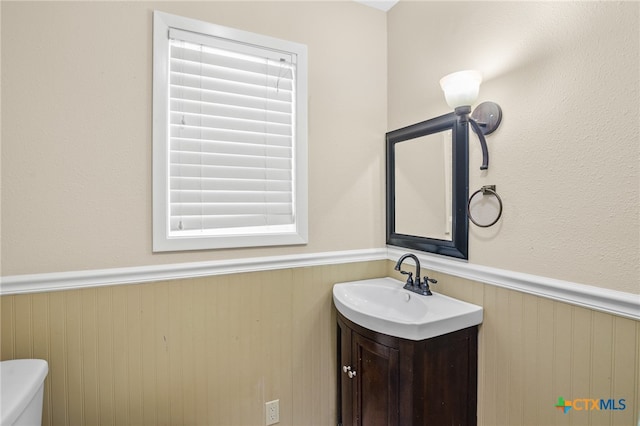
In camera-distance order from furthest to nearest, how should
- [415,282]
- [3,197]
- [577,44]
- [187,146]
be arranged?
1. [415,282]
2. [187,146]
3. [3,197]
4. [577,44]

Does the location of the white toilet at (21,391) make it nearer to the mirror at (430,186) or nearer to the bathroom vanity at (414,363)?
the bathroom vanity at (414,363)

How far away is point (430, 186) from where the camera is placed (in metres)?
1.61

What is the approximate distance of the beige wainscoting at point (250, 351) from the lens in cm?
104

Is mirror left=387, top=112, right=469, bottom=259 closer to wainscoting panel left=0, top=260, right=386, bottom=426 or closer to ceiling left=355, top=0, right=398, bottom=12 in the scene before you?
wainscoting panel left=0, top=260, right=386, bottom=426

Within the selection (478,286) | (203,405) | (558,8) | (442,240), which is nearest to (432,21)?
(558,8)

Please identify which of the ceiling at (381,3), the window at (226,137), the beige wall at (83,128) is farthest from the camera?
the ceiling at (381,3)

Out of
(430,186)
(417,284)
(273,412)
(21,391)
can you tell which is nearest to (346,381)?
(273,412)

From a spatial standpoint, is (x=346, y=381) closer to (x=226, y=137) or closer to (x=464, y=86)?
(x=226, y=137)

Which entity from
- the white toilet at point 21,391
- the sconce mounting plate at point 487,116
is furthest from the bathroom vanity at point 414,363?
the white toilet at point 21,391

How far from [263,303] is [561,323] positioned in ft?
4.12

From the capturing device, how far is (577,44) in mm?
1021

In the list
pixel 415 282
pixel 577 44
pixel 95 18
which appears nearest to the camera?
pixel 577 44

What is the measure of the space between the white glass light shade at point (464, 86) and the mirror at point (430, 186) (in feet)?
0.31

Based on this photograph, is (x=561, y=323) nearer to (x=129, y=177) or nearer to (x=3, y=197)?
(x=129, y=177)
